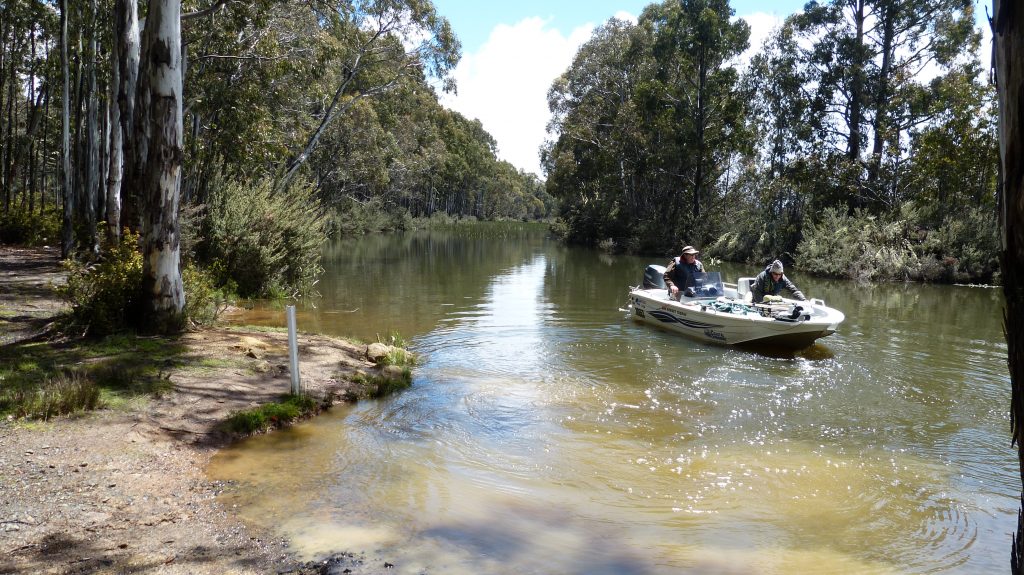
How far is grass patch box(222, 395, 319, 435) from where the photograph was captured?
21.8 feet

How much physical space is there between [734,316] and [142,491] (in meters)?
9.36

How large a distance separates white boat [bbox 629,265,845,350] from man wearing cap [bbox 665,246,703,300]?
0.19 m

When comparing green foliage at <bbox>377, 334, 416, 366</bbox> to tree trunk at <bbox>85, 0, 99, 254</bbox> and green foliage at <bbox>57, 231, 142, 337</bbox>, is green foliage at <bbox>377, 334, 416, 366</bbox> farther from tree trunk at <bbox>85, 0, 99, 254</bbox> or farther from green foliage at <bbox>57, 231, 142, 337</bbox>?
tree trunk at <bbox>85, 0, 99, 254</bbox>

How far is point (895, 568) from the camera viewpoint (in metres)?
4.80

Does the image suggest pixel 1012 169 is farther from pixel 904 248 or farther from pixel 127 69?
pixel 904 248

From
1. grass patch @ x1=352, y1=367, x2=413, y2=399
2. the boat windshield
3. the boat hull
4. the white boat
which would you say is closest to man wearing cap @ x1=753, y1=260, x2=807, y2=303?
the white boat

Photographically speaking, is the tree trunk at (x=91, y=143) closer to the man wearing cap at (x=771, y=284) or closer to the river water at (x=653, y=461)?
the river water at (x=653, y=461)

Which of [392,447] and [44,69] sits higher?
[44,69]

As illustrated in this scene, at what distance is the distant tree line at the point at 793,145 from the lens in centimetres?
2503

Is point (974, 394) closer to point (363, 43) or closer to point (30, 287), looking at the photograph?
point (30, 287)

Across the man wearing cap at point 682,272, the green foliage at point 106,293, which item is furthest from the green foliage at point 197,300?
the man wearing cap at point 682,272

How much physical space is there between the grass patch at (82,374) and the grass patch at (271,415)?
84 cm

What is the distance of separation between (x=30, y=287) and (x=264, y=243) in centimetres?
415

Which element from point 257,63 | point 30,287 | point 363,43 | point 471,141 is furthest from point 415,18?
point 471,141
